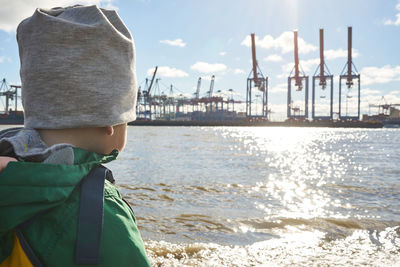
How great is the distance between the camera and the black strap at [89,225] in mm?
590

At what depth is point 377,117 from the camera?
79.2 metres

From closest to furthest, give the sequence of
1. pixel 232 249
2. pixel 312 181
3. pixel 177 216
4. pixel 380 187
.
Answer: pixel 232 249 → pixel 177 216 → pixel 380 187 → pixel 312 181

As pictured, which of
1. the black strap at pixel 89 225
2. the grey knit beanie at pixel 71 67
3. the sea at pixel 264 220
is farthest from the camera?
the sea at pixel 264 220

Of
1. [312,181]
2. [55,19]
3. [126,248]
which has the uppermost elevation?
[55,19]

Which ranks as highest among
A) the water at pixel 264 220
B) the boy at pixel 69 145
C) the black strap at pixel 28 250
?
the boy at pixel 69 145

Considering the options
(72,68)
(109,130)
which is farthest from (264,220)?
(72,68)

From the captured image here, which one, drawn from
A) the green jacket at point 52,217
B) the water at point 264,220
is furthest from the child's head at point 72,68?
the water at point 264,220

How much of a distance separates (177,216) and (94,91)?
330cm

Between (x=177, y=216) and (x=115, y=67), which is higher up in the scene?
(x=115, y=67)

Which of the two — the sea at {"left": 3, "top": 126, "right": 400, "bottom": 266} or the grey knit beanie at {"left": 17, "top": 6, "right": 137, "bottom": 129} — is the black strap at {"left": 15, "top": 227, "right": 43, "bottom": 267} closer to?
the grey knit beanie at {"left": 17, "top": 6, "right": 137, "bottom": 129}

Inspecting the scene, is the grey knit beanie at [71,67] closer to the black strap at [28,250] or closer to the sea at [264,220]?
the black strap at [28,250]

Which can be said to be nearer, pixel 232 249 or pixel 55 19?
pixel 55 19

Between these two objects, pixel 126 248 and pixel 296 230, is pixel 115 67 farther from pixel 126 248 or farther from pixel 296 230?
pixel 296 230

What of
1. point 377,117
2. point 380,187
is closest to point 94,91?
point 380,187
